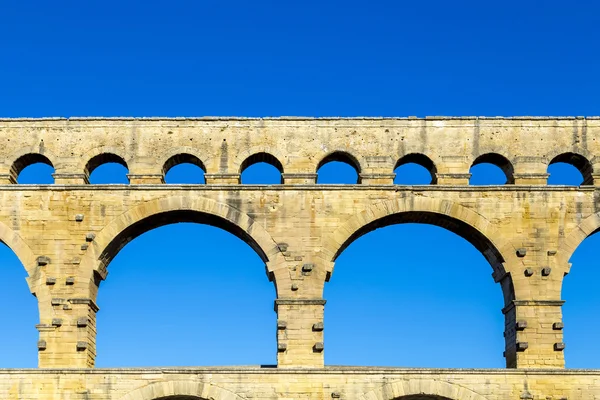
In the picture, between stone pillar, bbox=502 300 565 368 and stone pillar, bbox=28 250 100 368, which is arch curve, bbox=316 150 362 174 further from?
stone pillar, bbox=28 250 100 368

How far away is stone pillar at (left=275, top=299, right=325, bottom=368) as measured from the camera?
27.4 meters

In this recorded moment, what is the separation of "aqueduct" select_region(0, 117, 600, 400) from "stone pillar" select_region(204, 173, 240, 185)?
25 mm

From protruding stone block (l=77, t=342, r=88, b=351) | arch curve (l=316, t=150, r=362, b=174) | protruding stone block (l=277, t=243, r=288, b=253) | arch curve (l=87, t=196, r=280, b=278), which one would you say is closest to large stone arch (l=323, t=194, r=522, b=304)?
protruding stone block (l=277, t=243, r=288, b=253)

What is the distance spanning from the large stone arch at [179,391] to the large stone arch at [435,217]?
3.95m

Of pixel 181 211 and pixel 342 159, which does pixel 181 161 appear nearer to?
pixel 181 211

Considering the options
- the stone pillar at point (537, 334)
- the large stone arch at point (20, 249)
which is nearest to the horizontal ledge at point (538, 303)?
the stone pillar at point (537, 334)

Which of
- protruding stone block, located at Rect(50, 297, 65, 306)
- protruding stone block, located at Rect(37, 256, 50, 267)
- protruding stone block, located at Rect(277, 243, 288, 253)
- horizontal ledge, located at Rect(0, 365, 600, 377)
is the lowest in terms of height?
horizontal ledge, located at Rect(0, 365, 600, 377)

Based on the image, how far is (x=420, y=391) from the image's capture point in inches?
1059

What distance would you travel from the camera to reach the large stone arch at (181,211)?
1109 inches

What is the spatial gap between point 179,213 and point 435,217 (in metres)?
6.31

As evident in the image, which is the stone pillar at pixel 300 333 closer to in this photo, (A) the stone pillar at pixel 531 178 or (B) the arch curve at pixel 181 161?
(B) the arch curve at pixel 181 161

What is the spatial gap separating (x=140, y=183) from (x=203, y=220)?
181cm

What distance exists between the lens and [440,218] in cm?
2870

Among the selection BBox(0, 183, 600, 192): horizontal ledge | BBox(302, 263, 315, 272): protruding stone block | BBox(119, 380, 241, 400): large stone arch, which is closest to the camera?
BBox(119, 380, 241, 400): large stone arch
